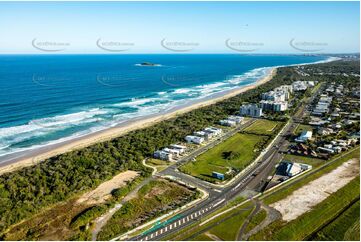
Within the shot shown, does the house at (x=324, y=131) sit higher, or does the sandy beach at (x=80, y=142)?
the house at (x=324, y=131)

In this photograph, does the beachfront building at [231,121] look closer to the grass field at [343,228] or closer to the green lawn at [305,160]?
the green lawn at [305,160]

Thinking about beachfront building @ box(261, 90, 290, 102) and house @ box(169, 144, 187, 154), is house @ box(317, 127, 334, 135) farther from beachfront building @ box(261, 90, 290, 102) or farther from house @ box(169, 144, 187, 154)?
house @ box(169, 144, 187, 154)

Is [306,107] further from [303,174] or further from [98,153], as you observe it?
[98,153]

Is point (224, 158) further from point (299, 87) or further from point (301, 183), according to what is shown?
point (299, 87)

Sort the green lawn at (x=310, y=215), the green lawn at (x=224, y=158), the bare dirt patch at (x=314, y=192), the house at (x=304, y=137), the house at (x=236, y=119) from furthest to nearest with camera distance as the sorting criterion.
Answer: the house at (x=236, y=119) < the house at (x=304, y=137) < the green lawn at (x=224, y=158) < the bare dirt patch at (x=314, y=192) < the green lawn at (x=310, y=215)

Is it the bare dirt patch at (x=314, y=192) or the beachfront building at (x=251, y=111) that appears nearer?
the bare dirt patch at (x=314, y=192)

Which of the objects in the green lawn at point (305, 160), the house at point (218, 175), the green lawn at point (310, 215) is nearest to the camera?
the green lawn at point (310, 215)

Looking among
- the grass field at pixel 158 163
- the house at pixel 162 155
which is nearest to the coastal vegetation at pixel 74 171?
the grass field at pixel 158 163

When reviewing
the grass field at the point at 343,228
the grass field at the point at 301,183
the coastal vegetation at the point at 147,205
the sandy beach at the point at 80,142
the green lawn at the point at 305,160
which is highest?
the grass field at the point at 301,183
